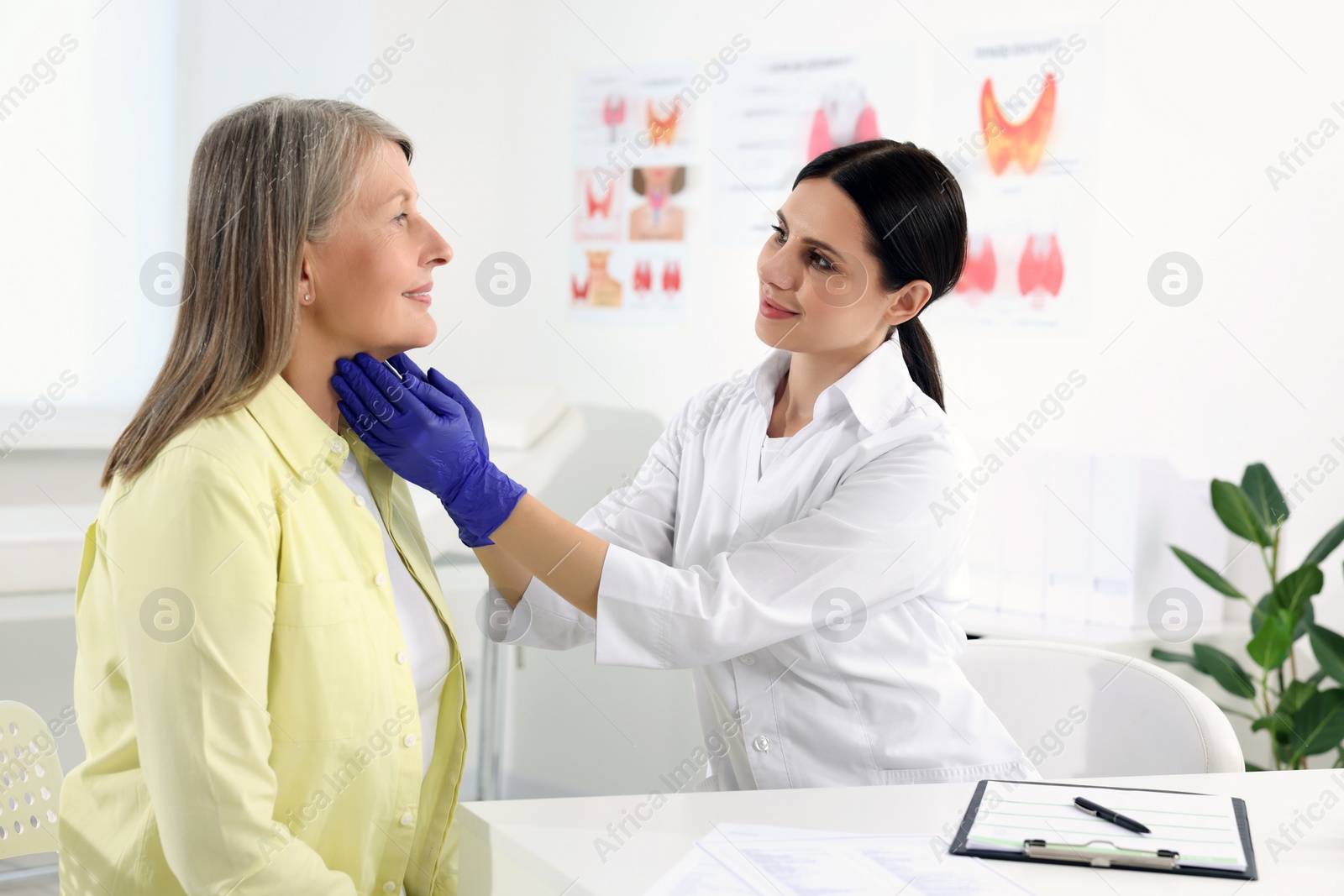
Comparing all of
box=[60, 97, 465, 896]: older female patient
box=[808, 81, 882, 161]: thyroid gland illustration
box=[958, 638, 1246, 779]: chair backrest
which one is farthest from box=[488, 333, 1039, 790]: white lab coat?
box=[808, 81, 882, 161]: thyroid gland illustration

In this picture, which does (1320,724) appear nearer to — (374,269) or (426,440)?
(426,440)

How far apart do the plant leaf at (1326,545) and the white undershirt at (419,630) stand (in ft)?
5.22

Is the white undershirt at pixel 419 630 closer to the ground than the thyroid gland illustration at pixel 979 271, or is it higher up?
closer to the ground

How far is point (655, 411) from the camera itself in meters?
2.98

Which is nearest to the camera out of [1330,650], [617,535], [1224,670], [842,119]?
[617,535]

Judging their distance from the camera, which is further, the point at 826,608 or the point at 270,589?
the point at 826,608

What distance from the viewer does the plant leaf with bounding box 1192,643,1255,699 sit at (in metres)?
2.16

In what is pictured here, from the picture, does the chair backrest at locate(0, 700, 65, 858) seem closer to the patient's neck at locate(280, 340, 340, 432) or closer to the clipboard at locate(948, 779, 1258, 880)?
the patient's neck at locate(280, 340, 340, 432)

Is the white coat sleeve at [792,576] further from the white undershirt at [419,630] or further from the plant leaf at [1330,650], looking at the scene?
the plant leaf at [1330,650]

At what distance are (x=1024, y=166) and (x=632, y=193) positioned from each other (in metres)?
1.04

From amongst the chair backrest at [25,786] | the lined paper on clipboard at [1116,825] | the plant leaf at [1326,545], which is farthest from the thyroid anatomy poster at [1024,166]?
the chair backrest at [25,786]

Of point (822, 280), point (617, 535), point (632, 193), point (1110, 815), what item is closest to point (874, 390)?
point (822, 280)

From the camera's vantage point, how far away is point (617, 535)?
1.61 metres

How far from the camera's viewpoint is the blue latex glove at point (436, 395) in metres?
1.29
